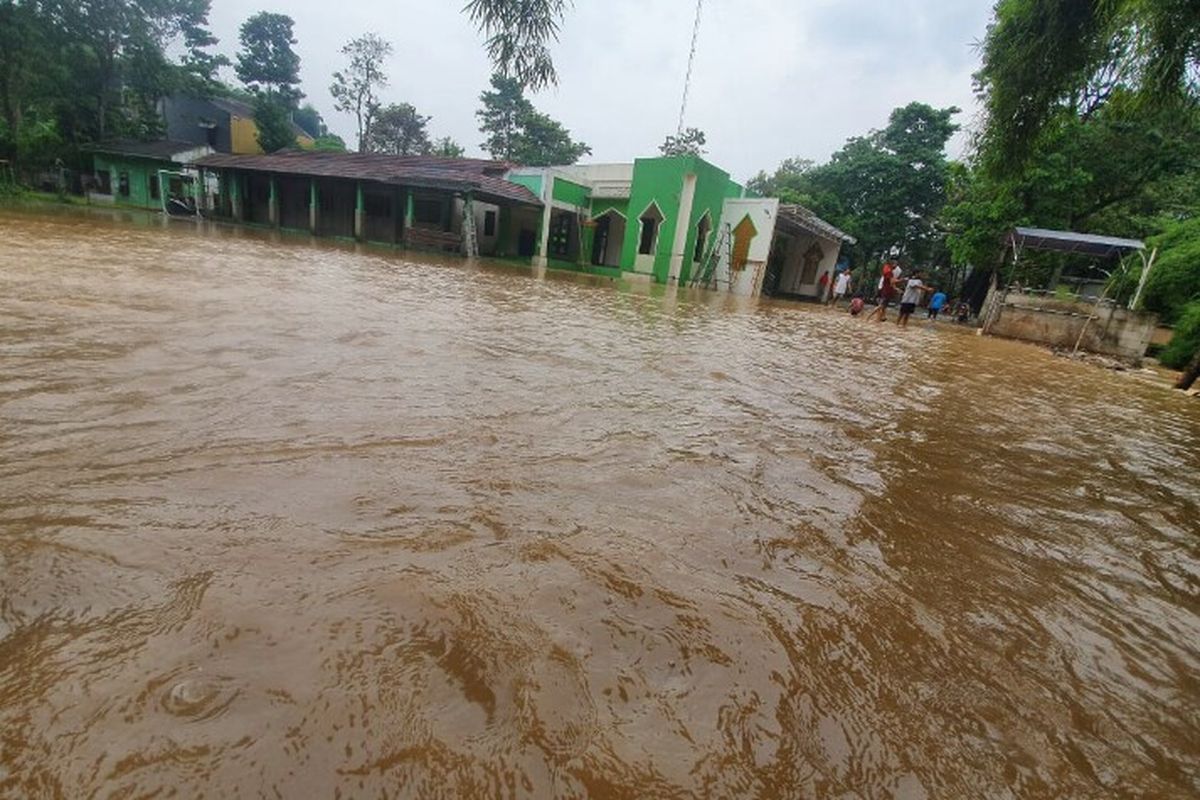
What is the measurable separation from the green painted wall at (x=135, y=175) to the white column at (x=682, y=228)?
2515cm

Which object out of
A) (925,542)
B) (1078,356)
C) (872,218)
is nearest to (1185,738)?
(925,542)

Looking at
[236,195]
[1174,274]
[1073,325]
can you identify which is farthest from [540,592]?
[236,195]

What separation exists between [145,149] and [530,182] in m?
21.0

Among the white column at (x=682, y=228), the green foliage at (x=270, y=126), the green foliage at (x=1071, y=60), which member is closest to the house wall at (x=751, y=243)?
the white column at (x=682, y=228)

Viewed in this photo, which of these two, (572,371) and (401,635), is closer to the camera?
(401,635)

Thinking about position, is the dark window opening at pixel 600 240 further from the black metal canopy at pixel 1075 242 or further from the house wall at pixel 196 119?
the house wall at pixel 196 119

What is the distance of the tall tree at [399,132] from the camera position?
4397 centimetres

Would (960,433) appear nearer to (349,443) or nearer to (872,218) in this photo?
(349,443)

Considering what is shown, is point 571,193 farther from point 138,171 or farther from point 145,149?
point 138,171

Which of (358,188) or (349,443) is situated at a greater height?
(358,188)

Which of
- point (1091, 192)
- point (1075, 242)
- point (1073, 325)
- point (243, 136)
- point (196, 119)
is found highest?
point (196, 119)

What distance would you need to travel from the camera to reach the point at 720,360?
5805mm

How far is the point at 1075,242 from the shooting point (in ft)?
49.6

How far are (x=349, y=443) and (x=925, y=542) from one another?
2.48 m
